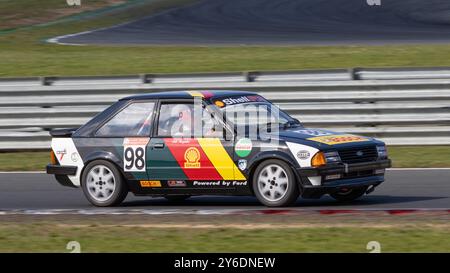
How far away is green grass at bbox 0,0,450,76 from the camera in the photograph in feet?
68.6

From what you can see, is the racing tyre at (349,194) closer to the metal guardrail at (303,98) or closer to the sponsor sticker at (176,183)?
the sponsor sticker at (176,183)

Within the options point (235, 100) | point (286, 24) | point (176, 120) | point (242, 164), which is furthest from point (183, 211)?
point (286, 24)

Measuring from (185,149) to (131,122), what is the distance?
88 centimetres

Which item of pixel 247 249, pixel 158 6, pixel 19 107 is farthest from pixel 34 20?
pixel 247 249

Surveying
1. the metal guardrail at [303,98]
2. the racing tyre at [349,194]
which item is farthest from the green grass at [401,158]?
the racing tyre at [349,194]

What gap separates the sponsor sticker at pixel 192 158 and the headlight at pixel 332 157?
1.46 meters

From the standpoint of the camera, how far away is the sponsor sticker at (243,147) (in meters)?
11.5

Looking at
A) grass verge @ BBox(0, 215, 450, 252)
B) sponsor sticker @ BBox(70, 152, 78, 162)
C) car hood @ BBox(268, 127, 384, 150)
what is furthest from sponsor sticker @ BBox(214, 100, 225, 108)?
sponsor sticker @ BBox(70, 152, 78, 162)

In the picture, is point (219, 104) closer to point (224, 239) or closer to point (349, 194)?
point (349, 194)

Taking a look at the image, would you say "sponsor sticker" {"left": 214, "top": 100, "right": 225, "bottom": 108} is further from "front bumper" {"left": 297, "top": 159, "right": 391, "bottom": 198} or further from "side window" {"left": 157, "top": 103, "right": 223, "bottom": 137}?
"front bumper" {"left": 297, "top": 159, "right": 391, "bottom": 198}

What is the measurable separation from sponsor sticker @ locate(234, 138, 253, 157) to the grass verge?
94cm

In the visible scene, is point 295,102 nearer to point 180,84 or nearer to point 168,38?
point 180,84

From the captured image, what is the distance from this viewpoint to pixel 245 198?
41.4 feet
